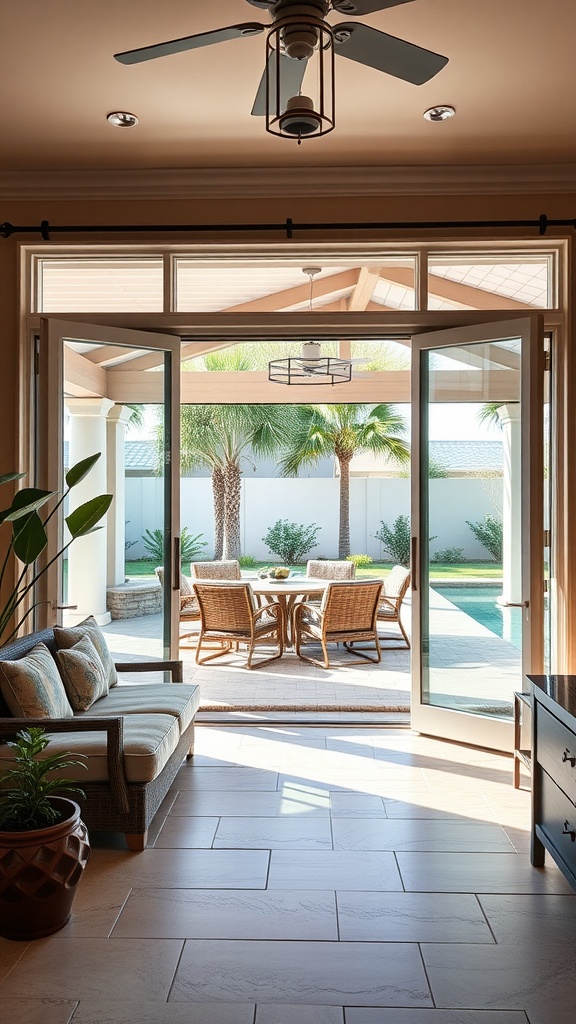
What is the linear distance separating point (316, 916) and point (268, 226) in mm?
3624

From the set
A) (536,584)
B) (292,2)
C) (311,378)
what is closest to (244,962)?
(536,584)

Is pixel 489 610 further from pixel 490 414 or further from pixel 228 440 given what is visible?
pixel 228 440

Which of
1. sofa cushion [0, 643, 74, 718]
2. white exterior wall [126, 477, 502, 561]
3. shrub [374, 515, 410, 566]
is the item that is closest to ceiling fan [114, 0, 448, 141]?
sofa cushion [0, 643, 74, 718]

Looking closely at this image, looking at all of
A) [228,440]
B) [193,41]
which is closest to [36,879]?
[193,41]

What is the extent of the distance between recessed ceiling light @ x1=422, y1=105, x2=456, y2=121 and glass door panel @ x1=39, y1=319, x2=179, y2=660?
1879 mm

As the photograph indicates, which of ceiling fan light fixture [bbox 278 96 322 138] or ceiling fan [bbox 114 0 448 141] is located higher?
ceiling fan [bbox 114 0 448 141]

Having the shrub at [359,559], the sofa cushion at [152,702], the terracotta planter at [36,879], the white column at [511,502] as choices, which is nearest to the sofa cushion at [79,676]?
the sofa cushion at [152,702]

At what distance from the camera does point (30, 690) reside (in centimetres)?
335

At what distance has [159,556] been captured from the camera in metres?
4.89

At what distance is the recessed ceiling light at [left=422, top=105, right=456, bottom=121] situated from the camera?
3.96 metres

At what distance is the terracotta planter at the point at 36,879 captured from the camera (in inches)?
101

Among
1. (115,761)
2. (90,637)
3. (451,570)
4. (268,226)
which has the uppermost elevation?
(268,226)

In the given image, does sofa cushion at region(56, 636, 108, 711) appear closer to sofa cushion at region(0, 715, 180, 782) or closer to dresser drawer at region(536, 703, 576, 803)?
sofa cushion at region(0, 715, 180, 782)

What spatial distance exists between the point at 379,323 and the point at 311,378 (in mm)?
4224
